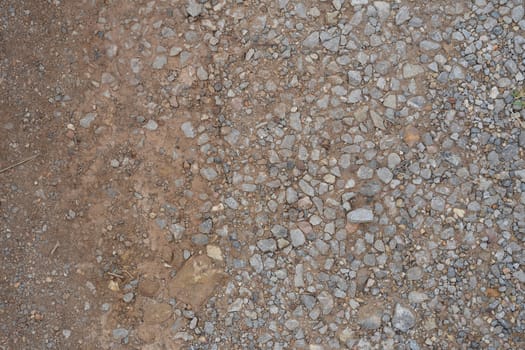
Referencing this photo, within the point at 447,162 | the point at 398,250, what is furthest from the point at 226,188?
the point at 447,162

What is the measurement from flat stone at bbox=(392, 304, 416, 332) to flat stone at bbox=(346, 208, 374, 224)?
0.69 metres

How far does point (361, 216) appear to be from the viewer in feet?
14.2

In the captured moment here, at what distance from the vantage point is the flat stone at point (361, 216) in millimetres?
4336

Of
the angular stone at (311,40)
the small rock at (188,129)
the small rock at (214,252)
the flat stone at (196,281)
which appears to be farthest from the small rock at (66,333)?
the angular stone at (311,40)

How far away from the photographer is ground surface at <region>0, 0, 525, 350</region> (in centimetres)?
430

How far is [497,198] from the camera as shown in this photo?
14.1 ft

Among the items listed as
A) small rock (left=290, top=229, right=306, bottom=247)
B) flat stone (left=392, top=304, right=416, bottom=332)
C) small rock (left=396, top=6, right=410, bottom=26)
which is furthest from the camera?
small rock (left=396, top=6, right=410, bottom=26)

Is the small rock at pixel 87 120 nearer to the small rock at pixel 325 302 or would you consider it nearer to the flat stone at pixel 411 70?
the small rock at pixel 325 302

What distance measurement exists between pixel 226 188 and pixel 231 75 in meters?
0.88

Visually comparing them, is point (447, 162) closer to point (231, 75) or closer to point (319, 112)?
point (319, 112)

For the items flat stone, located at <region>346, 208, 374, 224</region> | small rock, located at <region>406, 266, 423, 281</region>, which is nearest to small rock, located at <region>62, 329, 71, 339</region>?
flat stone, located at <region>346, 208, 374, 224</region>

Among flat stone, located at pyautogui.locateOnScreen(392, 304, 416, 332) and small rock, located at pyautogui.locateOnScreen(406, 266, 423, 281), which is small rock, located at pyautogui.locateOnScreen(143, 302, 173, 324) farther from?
small rock, located at pyautogui.locateOnScreen(406, 266, 423, 281)

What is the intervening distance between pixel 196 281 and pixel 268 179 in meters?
0.94

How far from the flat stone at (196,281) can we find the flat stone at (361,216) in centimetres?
105
